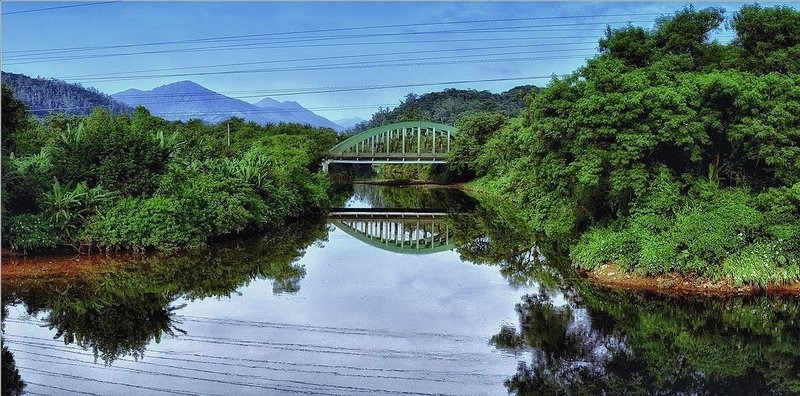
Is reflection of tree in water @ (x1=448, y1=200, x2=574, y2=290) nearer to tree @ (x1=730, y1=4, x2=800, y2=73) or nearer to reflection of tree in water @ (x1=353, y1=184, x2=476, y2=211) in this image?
reflection of tree in water @ (x1=353, y1=184, x2=476, y2=211)

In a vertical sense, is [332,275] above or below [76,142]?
below

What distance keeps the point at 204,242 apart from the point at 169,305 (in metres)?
6.25

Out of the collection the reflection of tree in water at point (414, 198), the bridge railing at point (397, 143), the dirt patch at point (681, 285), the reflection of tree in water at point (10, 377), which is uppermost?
the bridge railing at point (397, 143)

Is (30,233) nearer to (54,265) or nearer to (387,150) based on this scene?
(54,265)

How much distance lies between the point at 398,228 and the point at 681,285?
13.3 m

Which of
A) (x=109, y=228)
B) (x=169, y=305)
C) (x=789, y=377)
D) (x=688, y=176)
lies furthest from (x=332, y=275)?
(x=789, y=377)

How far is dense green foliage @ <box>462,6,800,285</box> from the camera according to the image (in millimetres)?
13195

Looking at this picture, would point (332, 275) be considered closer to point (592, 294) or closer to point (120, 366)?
point (592, 294)

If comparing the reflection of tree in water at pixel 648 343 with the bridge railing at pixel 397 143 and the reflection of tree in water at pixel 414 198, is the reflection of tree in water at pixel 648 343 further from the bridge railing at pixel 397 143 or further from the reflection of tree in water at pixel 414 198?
the bridge railing at pixel 397 143

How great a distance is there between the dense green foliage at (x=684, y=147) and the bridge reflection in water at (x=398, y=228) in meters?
5.95

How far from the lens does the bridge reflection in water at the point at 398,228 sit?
69.2ft

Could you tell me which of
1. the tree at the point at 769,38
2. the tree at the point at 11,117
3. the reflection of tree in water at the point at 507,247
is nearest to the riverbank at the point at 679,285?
the reflection of tree in water at the point at 507,247

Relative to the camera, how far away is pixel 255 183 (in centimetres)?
2127

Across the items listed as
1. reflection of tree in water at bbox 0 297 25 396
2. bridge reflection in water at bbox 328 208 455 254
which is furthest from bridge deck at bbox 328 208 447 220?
reflection of tree in water at bbox 0 297 25 396
